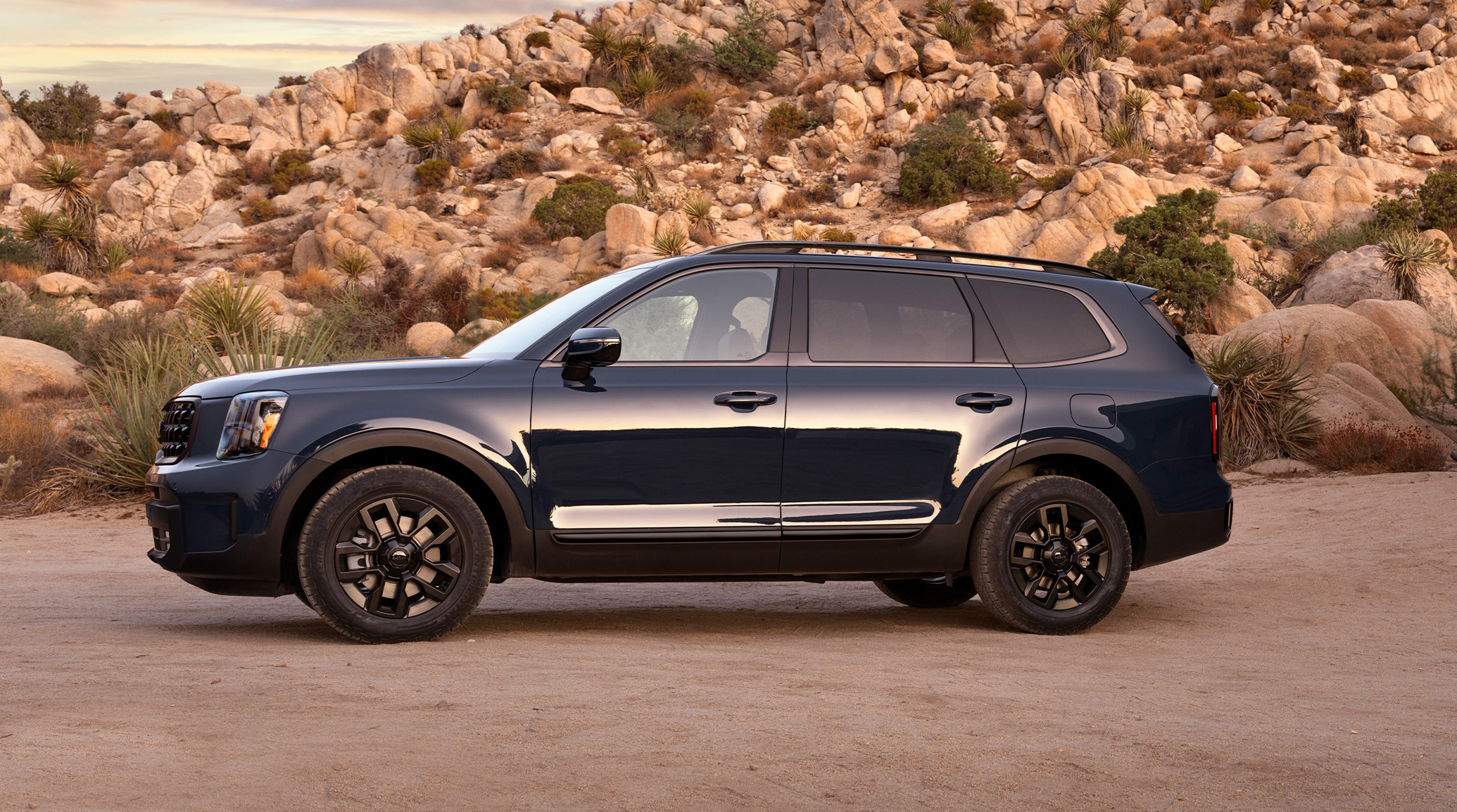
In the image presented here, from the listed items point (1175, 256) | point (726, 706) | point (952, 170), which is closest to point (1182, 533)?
point (726, 706)

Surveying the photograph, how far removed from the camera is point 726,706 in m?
4.43

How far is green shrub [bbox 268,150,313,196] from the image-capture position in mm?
47750

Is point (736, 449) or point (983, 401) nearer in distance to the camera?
point (736, 449)

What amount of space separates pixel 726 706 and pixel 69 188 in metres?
37.9

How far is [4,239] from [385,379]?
38.3 metres

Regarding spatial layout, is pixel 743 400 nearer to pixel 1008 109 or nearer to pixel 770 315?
pixel 770 315

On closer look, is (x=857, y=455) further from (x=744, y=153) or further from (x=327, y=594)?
(x=744, y=153)

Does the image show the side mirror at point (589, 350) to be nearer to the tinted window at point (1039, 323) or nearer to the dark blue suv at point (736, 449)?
the dark blue suv at point (736, 449)

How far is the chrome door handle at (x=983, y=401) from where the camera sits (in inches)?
237

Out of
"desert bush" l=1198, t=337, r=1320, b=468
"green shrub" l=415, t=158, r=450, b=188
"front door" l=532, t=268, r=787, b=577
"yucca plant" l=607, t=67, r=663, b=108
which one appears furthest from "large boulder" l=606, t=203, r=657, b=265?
"front door" l=532, t=268, r=787, b=577

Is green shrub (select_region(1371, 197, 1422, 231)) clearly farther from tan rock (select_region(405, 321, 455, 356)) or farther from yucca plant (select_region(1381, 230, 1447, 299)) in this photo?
tan rock (select_region(405, 321, 455, 356))

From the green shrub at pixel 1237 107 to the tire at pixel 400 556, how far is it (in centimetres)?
4487

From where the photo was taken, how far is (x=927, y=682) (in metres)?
4.95

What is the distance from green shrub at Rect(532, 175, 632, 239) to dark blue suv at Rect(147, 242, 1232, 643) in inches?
1330
